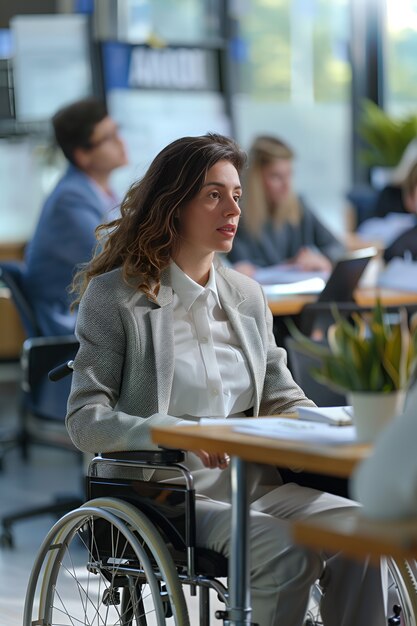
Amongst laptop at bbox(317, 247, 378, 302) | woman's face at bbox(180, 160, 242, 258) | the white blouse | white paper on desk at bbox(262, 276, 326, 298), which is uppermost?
woman's face at bbox(180, 160, 242, 258)

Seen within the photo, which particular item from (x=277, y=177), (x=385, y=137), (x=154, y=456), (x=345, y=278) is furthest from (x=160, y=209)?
(x=385, y=137)

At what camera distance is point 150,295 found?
237 cm

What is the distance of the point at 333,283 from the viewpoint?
4.23 meters

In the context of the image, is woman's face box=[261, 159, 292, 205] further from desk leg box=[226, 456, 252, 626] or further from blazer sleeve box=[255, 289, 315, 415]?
desk leg box=[226, 456, 252, 626]

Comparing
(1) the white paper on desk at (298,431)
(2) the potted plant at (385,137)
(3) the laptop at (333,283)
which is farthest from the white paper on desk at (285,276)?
(2) the potted plant at (385,137)

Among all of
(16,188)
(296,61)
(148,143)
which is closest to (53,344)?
(148,143)

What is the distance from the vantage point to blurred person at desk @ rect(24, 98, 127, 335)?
418 centimetres

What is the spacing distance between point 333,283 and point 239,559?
2378mm

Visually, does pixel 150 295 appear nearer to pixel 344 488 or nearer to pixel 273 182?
pixel 344 488

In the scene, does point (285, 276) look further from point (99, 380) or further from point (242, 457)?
point (242, 457)

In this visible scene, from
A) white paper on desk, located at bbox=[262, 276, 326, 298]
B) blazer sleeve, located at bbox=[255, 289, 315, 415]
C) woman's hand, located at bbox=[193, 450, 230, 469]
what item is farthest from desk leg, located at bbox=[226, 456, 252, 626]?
white paper on desk, located at bbox=[262, 276, 326, 298]

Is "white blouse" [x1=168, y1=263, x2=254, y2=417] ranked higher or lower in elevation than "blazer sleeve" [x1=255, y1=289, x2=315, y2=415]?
higher

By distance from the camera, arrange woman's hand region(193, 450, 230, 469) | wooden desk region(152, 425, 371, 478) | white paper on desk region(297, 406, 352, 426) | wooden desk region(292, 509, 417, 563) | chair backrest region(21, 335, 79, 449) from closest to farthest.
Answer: wooden desk region(292, 509, 417, 563), wooden desk region(152, 425, 371, 478), white paper on desk region(297, 406, 352, 426), woman's hand region(193, 450, 230, 469), chair backrest region(21, 335, 79, 449)

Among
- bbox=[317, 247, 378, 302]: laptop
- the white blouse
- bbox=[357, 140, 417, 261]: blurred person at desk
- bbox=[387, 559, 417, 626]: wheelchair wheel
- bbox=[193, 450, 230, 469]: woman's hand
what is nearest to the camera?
bbox=[193, 450, 230, 469]: woman's hand
